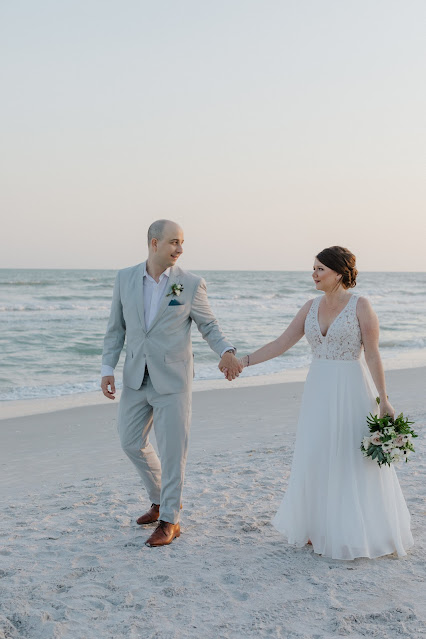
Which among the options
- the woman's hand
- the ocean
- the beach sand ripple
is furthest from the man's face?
the ocean

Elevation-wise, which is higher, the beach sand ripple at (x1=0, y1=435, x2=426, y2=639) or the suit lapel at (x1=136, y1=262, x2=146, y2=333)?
the suit lapel at (x1=136, y1=262, x2=146, y2=333)

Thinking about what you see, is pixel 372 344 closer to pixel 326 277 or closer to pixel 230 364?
pixel 326 277

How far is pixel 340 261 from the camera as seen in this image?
3.84 meters

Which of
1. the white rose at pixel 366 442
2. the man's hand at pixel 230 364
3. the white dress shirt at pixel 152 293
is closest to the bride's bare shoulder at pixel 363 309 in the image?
the white rose at pixel 366 442

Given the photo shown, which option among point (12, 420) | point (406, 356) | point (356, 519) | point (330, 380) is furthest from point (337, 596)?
point (406, 356)

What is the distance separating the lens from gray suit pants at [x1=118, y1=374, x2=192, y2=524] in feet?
13.5

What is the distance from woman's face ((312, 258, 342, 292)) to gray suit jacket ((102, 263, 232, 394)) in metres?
0.76

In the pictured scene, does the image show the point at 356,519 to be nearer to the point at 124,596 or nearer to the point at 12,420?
the point at 124,596

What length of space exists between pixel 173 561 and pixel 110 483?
195cm

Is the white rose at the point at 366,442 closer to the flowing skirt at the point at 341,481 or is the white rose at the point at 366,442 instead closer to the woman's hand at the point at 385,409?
the flowing skirt at the point at 341,481

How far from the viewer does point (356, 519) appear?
12.3ft

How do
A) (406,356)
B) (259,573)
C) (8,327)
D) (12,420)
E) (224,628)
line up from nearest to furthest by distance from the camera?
(224,628) → (259,573) → (12,420) → (406,356) → (8,327)

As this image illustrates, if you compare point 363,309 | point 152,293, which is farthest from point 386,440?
point 152,293

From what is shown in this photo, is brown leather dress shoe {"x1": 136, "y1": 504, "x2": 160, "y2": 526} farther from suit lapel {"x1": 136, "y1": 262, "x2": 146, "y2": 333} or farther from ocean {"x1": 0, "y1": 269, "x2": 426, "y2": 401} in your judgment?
ocean {"x1": 0, "y1": 269, "x2": 426, "y2": 401}
